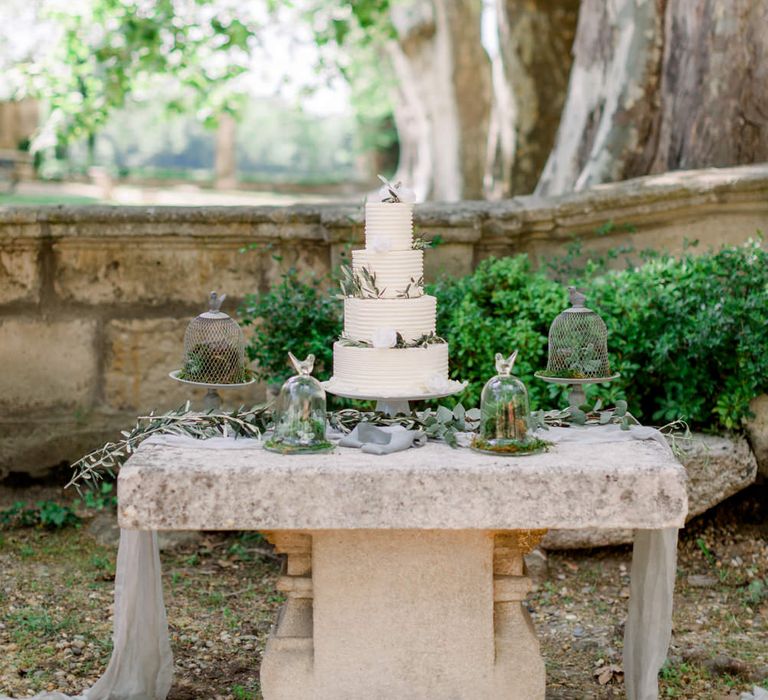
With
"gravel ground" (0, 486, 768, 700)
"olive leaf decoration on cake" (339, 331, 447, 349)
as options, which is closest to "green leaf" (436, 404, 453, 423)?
"olive leaf decoration on cake" (339, 331, 447, 349)

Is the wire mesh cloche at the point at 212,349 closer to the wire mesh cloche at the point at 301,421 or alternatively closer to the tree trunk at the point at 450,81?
the wire mesh cloche at the point at 301,421

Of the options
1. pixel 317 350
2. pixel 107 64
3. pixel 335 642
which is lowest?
pixel 335 642

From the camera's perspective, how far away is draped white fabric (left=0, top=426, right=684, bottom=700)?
376 centimetres

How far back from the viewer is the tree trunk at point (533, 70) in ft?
31.6

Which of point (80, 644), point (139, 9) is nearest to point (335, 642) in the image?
point (80, 644)

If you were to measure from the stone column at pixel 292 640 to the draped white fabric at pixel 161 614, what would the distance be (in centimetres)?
42

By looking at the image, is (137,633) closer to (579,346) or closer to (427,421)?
(427,421)

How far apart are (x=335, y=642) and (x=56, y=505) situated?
9.82 feet

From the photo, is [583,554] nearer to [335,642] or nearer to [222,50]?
[335,642]

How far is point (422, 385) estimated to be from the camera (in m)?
3.81

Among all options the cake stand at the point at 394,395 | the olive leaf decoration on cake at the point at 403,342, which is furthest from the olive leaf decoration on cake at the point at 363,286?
the cake stand at the point at 394,395

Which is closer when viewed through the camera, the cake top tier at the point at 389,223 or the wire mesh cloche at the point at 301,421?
the wire mesh cloche at the point at 301,421

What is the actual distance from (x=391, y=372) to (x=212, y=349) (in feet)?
2.49

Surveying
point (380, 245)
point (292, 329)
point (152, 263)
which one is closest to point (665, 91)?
point (292, 329)
